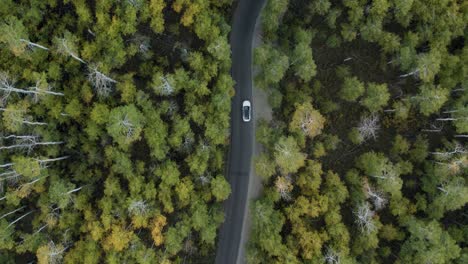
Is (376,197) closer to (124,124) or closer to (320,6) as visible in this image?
(320,6)

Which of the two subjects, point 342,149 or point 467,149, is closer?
point 467,149

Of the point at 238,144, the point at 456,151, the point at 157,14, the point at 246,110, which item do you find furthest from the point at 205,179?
the point at 456,151

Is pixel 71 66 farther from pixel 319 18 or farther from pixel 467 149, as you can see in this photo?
pixel 467 149

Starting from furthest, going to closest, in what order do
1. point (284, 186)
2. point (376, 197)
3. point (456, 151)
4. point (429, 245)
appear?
point (456, 151) → point (284, 186) → point (376, 197) → point (429, 245)

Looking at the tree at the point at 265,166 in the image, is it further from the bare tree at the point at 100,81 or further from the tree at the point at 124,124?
the bare tree at the point at 100,81

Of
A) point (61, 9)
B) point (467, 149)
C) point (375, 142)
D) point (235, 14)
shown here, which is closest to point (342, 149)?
point (375, 142)

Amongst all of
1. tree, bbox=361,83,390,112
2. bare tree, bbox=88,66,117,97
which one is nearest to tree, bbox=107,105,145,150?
bare tree, bbox=88,66,117,97
